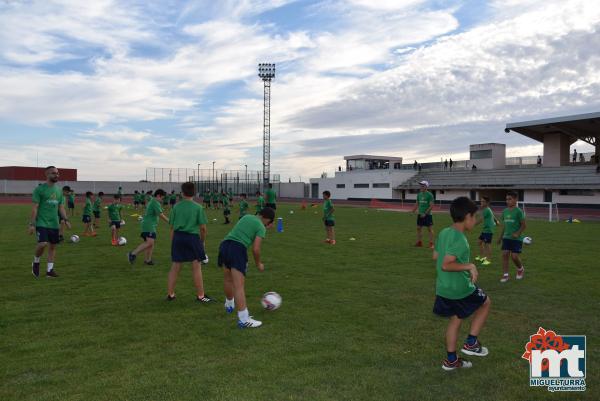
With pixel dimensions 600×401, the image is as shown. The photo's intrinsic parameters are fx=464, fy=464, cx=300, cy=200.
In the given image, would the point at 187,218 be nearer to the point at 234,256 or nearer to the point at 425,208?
the point at 234,256

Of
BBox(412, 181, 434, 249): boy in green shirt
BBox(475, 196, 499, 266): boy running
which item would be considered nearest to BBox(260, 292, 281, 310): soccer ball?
BBox(475, 196, 499, 266): boy running

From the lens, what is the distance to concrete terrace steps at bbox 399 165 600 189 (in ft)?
147

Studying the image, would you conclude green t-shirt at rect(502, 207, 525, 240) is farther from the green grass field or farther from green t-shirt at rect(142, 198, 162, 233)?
green t-shirt at rect(142, 198, 162, 233)

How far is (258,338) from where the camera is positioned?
5793 mm

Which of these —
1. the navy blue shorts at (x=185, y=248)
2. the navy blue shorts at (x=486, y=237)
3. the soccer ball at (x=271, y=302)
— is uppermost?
the navy blue shorts at (x=185, y=248)

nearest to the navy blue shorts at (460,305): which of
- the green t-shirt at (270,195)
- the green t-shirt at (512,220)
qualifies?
the green t-shirt at (512,220)

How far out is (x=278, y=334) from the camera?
597cm

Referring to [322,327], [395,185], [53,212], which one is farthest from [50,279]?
[395,185]

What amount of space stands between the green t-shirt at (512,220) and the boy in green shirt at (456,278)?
5.04m

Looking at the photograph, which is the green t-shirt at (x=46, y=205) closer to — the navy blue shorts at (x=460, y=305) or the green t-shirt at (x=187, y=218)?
the green t-shirt at (x=187, y=218)

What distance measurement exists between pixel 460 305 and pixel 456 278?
0.30m
